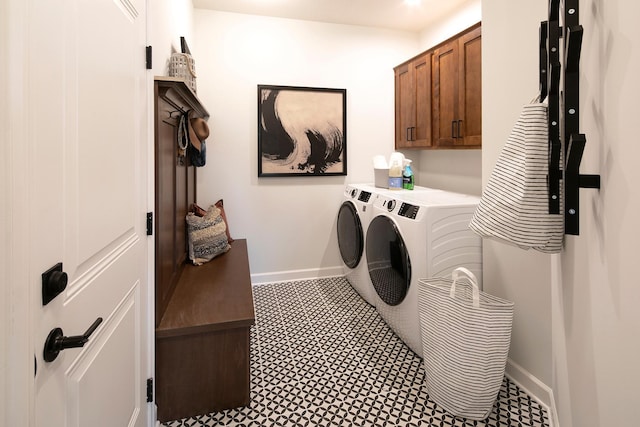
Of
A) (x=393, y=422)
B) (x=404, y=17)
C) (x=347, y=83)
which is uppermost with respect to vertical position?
(x=404, y=17)

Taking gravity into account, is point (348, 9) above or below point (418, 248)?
above

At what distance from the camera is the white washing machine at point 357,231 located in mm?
2959

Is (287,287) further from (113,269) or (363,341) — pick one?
(113,269)

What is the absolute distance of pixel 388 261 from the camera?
95.0 inches

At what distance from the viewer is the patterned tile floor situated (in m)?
1.70

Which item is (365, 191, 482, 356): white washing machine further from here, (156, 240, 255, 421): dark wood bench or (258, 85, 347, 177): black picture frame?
(258, 85, 347, 177): black picture frame

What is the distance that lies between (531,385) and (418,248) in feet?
2.89

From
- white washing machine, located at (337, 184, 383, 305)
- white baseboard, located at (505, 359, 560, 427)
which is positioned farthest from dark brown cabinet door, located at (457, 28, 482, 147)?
white baseboard, located at (505, 359, 560, 427)

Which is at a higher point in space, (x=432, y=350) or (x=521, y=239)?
(x=521, y=239)

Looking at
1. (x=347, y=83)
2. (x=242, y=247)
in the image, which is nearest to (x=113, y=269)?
(x=242, y=247)

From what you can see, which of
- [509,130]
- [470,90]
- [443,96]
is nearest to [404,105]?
[443,96]

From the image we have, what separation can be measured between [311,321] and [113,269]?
1810 mm

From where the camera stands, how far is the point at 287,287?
11.4ft

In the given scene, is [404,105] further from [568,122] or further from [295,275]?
[568,122]
